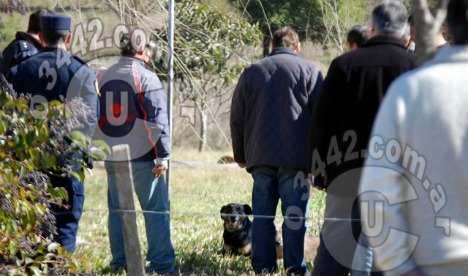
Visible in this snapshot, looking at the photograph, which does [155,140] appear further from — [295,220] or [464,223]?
[464,223]

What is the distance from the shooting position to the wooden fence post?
5.04 metres

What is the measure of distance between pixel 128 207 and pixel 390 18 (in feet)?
5.78

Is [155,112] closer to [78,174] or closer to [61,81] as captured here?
[61,81]

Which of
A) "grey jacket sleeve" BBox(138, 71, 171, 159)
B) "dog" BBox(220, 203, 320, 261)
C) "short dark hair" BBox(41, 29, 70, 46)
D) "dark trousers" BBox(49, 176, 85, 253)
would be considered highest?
"short dark hair" BBox(41, 29, 70, 46)

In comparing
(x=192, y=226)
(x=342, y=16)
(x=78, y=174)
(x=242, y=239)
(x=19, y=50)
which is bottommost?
(x=192, y=226)

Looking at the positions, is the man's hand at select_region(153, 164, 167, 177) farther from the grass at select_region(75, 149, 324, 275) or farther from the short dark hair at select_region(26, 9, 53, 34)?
the short dark hair at select_region(26, 9, 53, 34)

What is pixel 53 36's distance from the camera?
645 cm

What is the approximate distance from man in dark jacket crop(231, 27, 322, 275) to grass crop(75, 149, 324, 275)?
0.26 meters

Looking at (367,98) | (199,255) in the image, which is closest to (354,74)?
(367,98)

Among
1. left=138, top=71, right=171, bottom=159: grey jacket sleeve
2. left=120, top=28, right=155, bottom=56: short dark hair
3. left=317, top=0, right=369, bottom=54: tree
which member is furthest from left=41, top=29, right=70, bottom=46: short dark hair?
left=317, top=0, right=369, bottom=54: tree

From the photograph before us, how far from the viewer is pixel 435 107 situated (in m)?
2.70

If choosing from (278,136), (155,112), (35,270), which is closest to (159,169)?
(155,112)

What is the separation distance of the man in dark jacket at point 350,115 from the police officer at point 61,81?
1644mm

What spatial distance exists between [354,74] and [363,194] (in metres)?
2.43
